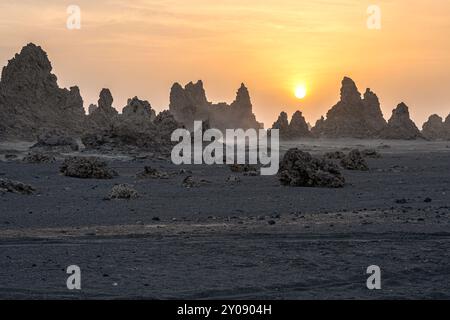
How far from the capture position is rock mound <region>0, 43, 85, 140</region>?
256 feet

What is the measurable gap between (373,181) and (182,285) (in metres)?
20.7

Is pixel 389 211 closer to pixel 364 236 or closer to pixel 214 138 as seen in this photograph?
pixel 364 236

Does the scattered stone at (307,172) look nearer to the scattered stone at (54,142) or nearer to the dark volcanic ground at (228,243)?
the dark volcanic ground at (228,243)

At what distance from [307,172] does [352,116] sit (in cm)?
11379

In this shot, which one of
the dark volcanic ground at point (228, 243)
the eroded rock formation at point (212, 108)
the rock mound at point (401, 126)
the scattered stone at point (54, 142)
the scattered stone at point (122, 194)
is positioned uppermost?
the eroded rock formation at point (212, 108)

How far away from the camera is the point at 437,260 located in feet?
40.0

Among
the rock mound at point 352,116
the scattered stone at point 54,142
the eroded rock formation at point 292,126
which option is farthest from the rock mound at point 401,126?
the scattered stone at point 54,142

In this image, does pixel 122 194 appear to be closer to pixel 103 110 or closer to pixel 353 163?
pixel 353 163

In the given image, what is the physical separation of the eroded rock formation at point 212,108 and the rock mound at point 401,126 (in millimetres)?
56787

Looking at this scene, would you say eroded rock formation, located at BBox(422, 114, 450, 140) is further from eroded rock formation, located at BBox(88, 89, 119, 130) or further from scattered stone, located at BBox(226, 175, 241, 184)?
scattered stone, located at BBox(226, 175, 241, 184)

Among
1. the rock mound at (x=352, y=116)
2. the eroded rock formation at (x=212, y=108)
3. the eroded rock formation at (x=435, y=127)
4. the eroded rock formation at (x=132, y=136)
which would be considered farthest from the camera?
the eroded rock formation at (x=212, y=108)

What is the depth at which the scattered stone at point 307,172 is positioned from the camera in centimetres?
2698

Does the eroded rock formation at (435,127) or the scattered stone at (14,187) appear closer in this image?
the scattered stone at (14,187)
